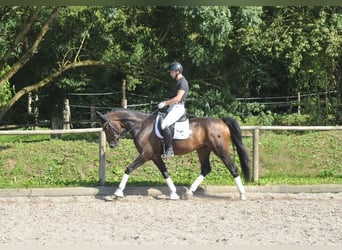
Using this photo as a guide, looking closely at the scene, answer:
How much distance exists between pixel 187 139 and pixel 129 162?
252 cm

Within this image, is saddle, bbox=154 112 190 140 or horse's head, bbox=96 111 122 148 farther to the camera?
horse's head, bbox=96 111 122 148

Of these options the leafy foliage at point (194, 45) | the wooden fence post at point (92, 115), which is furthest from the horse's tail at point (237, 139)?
the wooden fence post at point (92, 115)

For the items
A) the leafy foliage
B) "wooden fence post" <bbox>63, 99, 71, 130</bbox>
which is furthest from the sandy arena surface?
"wooden fence post" <bbox>63, 99, 71, 130</bbox>

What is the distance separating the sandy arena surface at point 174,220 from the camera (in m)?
5.12

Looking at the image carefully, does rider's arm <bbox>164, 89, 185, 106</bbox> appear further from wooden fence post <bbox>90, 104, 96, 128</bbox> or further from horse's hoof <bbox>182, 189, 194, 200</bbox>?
wooden fence post <bbox>90, 104, 96, 128</bbox>

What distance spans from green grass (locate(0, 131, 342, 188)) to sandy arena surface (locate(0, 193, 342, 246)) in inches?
43.8

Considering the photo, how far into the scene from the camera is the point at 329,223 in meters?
6.01

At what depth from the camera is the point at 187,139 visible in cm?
790

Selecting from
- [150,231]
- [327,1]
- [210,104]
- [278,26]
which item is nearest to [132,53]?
[210,104]

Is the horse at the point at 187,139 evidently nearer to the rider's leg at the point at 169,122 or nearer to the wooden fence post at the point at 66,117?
the rider's leg at the point at 169,122

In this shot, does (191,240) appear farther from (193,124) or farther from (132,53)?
(132,53)

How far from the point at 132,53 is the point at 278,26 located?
3.84 m

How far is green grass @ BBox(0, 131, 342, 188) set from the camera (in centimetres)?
927

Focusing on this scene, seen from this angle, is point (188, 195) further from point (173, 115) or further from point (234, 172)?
point (173, 115)
